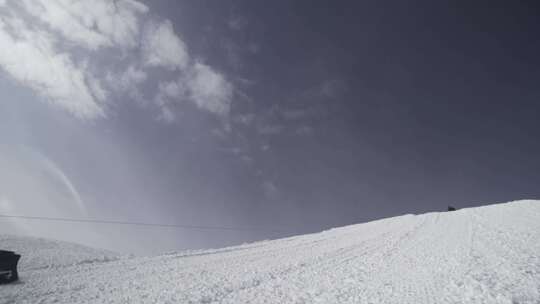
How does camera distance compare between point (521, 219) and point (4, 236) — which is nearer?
point (4, 236)

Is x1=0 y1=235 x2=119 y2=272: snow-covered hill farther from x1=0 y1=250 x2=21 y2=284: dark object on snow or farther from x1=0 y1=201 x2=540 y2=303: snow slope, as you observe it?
x1=0 y1=250 x2=21 y2=284: dark object on snow

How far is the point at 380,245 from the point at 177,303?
13.0 meters

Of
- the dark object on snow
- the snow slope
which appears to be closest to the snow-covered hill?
the snow slope

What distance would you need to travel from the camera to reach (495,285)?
9.20m

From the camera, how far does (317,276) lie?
11.2 metres

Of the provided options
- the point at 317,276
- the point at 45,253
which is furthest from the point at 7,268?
the point at 317,276

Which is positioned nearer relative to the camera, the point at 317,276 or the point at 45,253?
the point at 317,276

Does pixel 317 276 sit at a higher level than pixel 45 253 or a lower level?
lower

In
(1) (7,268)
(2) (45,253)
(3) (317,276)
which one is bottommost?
(3) (317,276)

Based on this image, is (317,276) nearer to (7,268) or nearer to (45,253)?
(7,268)

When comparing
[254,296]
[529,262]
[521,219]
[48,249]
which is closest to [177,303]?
[254,296]

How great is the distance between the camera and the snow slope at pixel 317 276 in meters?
8.69

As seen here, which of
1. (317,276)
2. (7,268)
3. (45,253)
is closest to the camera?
(7,268)

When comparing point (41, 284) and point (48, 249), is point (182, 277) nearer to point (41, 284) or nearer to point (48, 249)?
point (41, 284)
